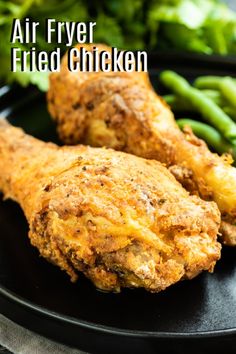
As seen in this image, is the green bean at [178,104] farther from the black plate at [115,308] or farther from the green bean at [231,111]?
the black plate at [115,308]

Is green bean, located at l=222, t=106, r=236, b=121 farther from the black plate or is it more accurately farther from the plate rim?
the plate rim

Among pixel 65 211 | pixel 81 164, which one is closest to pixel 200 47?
pixel 81 164

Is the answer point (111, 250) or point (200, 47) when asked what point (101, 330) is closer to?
point (111, 250)

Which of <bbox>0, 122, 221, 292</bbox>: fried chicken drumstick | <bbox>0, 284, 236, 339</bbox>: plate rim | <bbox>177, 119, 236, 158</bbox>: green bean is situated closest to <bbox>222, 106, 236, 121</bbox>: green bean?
<bbox>177, 119, 236, 158</bbox>: green bean

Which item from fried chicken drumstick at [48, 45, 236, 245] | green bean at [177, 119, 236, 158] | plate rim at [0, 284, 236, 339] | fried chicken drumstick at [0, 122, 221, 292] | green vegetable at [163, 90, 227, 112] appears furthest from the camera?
green vegetable at [163, 90, 227, 112]

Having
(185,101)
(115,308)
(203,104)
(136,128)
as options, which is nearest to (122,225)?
(115,308)

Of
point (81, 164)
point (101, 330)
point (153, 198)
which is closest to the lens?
point (101, 330)
